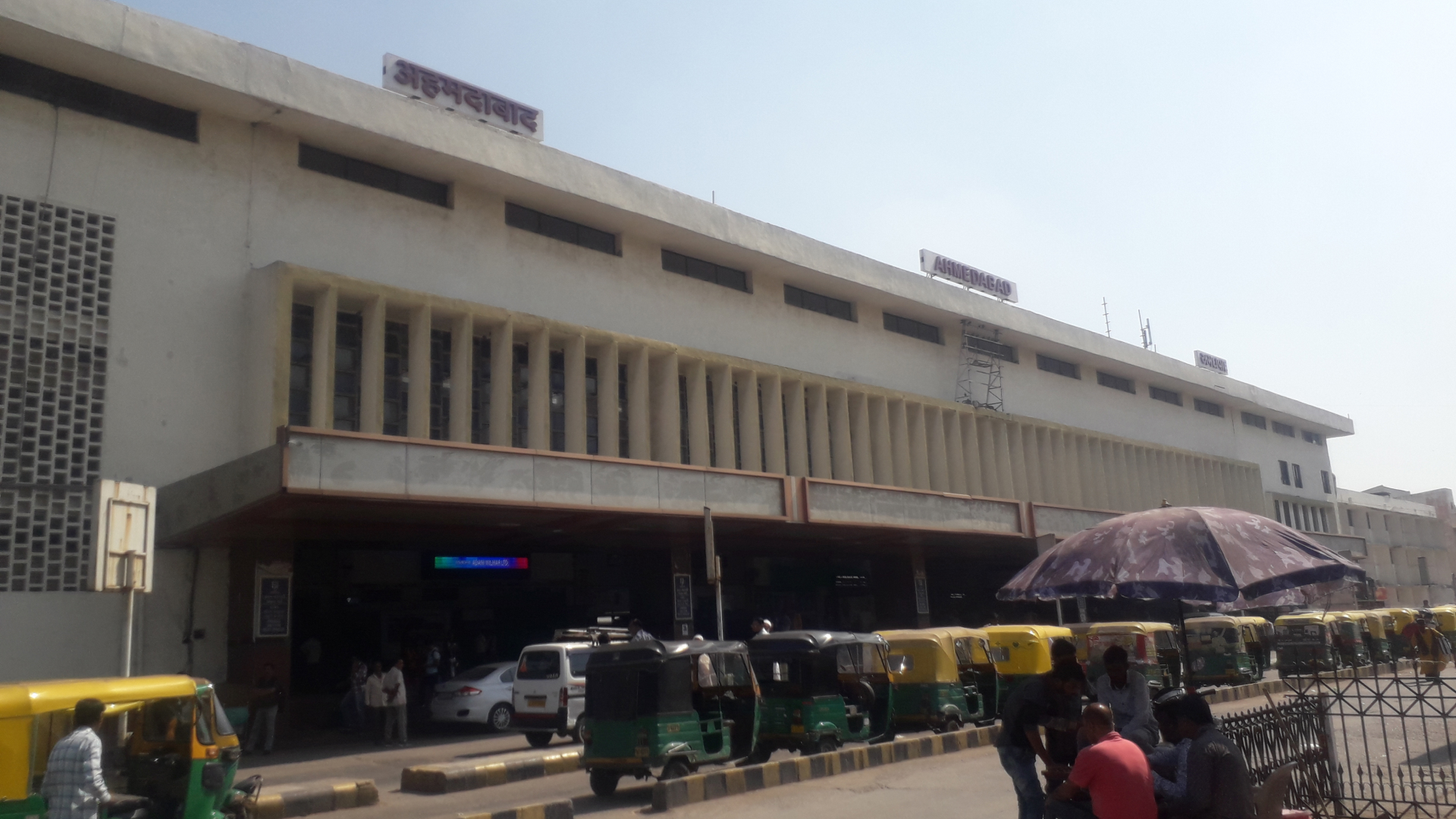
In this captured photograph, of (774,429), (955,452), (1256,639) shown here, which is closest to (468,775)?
(774,429)

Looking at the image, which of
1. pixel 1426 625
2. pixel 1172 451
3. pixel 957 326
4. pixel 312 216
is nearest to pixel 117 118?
pixel 312 216

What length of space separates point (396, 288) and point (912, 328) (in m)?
19.7

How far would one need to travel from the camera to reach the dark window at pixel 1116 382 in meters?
44.9

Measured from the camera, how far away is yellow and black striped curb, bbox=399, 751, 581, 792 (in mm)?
13422

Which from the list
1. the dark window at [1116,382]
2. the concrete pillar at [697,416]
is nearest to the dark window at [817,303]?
the concrete pillar at [697,416]

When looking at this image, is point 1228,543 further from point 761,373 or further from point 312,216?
point 761,373

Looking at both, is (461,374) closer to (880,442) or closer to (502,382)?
(502,382)

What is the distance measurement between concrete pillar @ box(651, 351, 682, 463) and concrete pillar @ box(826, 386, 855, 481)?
19.6 ft

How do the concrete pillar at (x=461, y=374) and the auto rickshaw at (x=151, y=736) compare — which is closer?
the auto rickshaw at (x=151, y=736)

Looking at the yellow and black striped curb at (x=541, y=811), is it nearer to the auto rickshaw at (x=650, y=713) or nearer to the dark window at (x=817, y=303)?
the auto rickshaw at (x=650, y=713)

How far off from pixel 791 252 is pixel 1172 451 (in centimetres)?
2410

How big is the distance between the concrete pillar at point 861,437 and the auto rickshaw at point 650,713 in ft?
60.9

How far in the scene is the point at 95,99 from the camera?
1903cm

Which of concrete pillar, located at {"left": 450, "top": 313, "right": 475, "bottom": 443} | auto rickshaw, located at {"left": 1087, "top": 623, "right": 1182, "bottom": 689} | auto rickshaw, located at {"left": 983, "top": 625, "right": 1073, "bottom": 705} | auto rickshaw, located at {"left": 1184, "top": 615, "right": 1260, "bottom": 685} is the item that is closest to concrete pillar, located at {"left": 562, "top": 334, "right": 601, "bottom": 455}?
concrete pillar, located at {"left": 450, "top": 313, "right": 475, "bottom": 443}
